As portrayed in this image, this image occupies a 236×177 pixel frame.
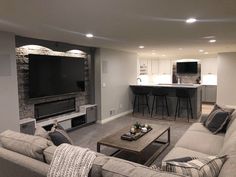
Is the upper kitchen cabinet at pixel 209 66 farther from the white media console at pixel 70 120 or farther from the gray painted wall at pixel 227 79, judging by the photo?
the white media console at pixel 70 120

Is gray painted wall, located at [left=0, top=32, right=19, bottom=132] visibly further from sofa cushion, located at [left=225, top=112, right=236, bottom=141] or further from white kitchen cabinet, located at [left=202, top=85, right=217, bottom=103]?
white kitchen cabinet, located at [left=202, top=85, right=217, bottom=103]

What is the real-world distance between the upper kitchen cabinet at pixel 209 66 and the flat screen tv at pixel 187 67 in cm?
31

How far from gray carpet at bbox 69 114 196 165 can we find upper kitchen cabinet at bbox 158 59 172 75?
431 cm

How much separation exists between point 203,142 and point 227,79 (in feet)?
16.3

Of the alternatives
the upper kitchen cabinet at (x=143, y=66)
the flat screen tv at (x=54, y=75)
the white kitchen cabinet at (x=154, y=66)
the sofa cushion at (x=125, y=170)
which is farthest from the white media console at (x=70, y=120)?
the white kitchen cabinet at (x=154, y=66)

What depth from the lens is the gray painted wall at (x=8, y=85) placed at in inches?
141

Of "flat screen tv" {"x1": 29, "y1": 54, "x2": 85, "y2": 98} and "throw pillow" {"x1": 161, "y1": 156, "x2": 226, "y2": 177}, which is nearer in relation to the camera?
"throw pillow" {"x1": 161, "y1": 156, "x2": 226, "y2": 177}

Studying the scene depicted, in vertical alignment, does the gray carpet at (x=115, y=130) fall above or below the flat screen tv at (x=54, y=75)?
below

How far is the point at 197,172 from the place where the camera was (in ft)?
4.67

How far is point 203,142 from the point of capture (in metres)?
2.96

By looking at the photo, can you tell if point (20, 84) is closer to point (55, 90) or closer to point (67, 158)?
point (55, 90)

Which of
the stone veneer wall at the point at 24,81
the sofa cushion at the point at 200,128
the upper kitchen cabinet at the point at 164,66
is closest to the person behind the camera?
the sofa cushion at the point at 200,128

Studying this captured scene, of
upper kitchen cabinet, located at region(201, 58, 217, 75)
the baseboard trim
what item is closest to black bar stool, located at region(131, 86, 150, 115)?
the baseboard trim

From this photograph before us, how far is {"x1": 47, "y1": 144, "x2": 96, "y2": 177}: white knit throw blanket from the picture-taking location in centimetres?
157
